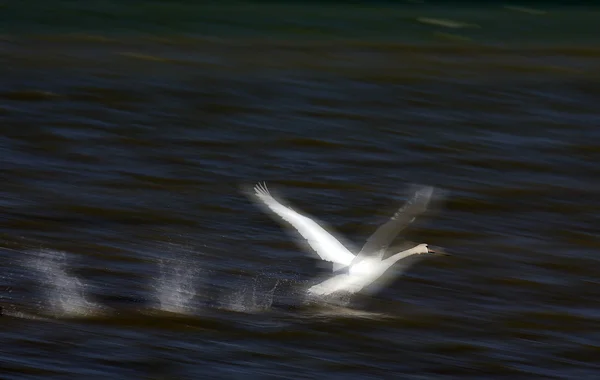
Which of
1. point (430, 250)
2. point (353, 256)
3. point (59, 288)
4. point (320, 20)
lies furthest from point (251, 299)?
point (320, 20)

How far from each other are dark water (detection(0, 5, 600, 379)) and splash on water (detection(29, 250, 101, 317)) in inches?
0.7

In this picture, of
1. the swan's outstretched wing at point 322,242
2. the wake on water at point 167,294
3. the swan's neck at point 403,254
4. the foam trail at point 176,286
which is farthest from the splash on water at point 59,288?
the swan's neck at point 403,254

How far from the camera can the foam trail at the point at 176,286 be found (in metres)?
7.43

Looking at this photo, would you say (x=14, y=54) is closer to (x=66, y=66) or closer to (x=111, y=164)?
(x=66, y=66)

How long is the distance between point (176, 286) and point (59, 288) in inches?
25.4

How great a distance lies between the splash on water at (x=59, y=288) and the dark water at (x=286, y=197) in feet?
0.05

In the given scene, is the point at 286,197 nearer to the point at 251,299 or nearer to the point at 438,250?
the point at 438,250

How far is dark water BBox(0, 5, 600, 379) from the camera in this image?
6930 mm

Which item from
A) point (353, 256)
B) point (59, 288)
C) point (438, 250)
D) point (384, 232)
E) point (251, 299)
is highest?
point (384, 232)

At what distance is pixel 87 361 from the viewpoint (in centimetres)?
661

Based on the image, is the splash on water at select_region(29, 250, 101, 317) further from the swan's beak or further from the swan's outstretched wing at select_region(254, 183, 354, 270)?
the swan's beak

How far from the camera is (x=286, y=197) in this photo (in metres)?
9.55

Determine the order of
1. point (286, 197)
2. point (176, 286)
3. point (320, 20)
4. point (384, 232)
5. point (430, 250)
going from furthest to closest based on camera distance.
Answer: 1. point (320, 20)
2. point (286, 197)
3. point (430, 250)
4. point (176, 286)
5. point (384, 232)

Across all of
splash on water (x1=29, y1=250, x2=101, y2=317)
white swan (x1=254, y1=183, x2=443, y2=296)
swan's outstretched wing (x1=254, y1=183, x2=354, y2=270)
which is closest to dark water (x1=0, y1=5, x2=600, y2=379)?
splash on water (x1=29, y1=250, x2=101, y2=317)
